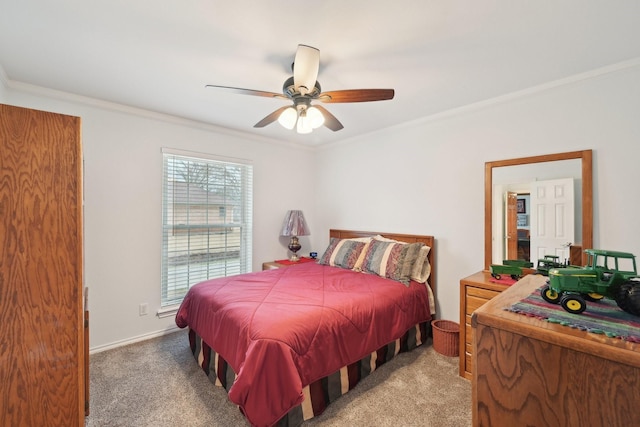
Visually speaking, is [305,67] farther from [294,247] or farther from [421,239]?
[294,247]

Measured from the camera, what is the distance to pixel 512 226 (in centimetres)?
241

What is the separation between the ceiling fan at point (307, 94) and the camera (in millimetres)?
1595

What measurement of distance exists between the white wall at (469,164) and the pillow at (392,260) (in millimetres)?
371

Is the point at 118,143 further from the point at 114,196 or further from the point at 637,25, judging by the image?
the point at 637,25

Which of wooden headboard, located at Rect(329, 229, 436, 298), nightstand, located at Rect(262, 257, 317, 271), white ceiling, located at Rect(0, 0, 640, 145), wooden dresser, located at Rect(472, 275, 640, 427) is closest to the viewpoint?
wooden dresser, located at Rect(472, 275, 640, 427)

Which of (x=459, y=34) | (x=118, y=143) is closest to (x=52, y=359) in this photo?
(x=118, y=143)

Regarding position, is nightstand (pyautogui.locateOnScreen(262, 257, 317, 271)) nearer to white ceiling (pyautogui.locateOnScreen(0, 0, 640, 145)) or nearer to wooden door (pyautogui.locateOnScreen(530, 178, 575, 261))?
white ceiling (pyautogui.locateOnScreen(0, 0, 640, 145))

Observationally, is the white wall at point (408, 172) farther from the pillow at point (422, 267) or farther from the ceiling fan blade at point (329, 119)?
the ceiling fan blade at point (329, 119)

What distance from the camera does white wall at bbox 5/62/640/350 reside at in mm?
1999

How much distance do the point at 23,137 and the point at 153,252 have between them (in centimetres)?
210

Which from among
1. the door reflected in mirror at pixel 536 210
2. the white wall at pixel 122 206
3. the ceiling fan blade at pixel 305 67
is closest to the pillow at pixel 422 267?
the door reflected in mirror at pixel 536 210

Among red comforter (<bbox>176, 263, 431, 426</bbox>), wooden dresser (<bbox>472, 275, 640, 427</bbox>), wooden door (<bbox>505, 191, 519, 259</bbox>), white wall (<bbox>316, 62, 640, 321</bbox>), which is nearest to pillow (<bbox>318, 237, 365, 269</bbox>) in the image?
red comforter (<bbox>176, 263, 431, 426</bbox>)

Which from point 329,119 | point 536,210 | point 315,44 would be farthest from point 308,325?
point 536,210

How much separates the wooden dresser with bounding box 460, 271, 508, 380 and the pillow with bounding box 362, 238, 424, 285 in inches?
20.4
